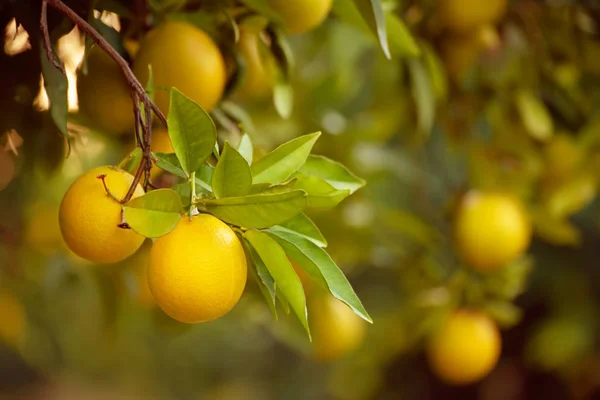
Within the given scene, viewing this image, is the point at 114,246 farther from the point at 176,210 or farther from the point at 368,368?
the point at 368,368

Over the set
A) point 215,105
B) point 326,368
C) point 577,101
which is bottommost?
point 326,368

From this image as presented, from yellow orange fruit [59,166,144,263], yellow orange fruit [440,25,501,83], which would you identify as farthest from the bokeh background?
yellow orange fruit [59,166,144,263]

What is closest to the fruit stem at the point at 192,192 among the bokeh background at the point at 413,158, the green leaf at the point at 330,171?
the green leaf at the point at 330,171

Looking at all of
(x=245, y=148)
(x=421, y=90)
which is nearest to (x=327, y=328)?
(x=421, y=90)

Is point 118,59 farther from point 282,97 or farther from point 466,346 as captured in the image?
point 466,346

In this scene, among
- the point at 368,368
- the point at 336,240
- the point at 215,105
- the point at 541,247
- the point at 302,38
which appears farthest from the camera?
the point at 541,247

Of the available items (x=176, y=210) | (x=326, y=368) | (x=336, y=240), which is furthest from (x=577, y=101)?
(x=326, y=368)

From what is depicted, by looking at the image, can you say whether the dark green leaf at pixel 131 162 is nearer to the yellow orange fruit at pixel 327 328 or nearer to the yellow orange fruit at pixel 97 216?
the yellow orange fruit at pixel 97 216

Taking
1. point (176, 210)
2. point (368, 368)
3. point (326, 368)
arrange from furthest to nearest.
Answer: point (326, 368) → point (368, 368) → point (176, 210)
